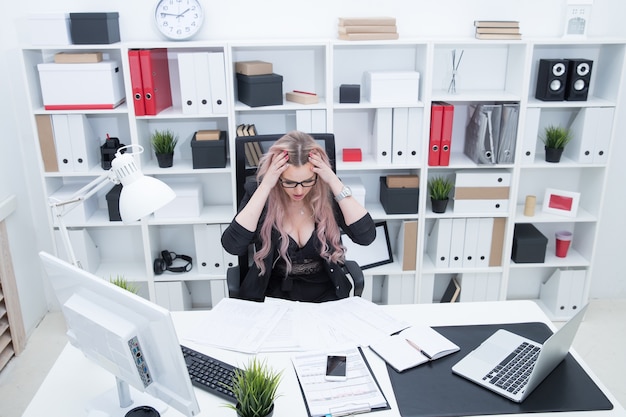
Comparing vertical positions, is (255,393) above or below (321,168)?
below

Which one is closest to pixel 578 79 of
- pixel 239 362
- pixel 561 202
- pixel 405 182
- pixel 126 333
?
pixel 561 202

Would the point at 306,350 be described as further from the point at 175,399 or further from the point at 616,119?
the point at 616,119

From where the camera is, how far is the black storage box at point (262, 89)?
322 cm

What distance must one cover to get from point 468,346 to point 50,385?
1399mm

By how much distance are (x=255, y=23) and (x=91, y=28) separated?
36.8 inches

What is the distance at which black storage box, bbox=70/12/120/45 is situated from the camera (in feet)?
10.2

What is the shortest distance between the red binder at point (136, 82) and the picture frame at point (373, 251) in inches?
57.7

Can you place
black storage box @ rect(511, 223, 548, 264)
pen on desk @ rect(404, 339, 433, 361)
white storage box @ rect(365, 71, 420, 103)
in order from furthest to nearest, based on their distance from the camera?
black storage box @ rect(511, 223, 548, 264) < white storage box @ rect(365, 71, 420, 103) < pen on desk @ rect(404, 339, 433, 361)

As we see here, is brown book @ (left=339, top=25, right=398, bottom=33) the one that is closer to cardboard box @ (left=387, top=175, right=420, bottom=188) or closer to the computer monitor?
cardboard box @ (left=387, top=175, right=420, bottom=188)

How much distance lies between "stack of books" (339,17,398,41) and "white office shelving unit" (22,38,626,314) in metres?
0.07

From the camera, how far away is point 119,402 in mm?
1718

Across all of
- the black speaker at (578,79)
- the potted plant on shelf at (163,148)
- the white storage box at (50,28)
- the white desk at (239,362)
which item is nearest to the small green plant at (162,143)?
the potted plant on shelf at (163,148)

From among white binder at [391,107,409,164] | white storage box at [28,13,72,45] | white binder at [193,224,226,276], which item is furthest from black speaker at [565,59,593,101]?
white storage box at [28,13,72,45]

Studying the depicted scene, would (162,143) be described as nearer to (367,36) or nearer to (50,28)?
(50,28)
